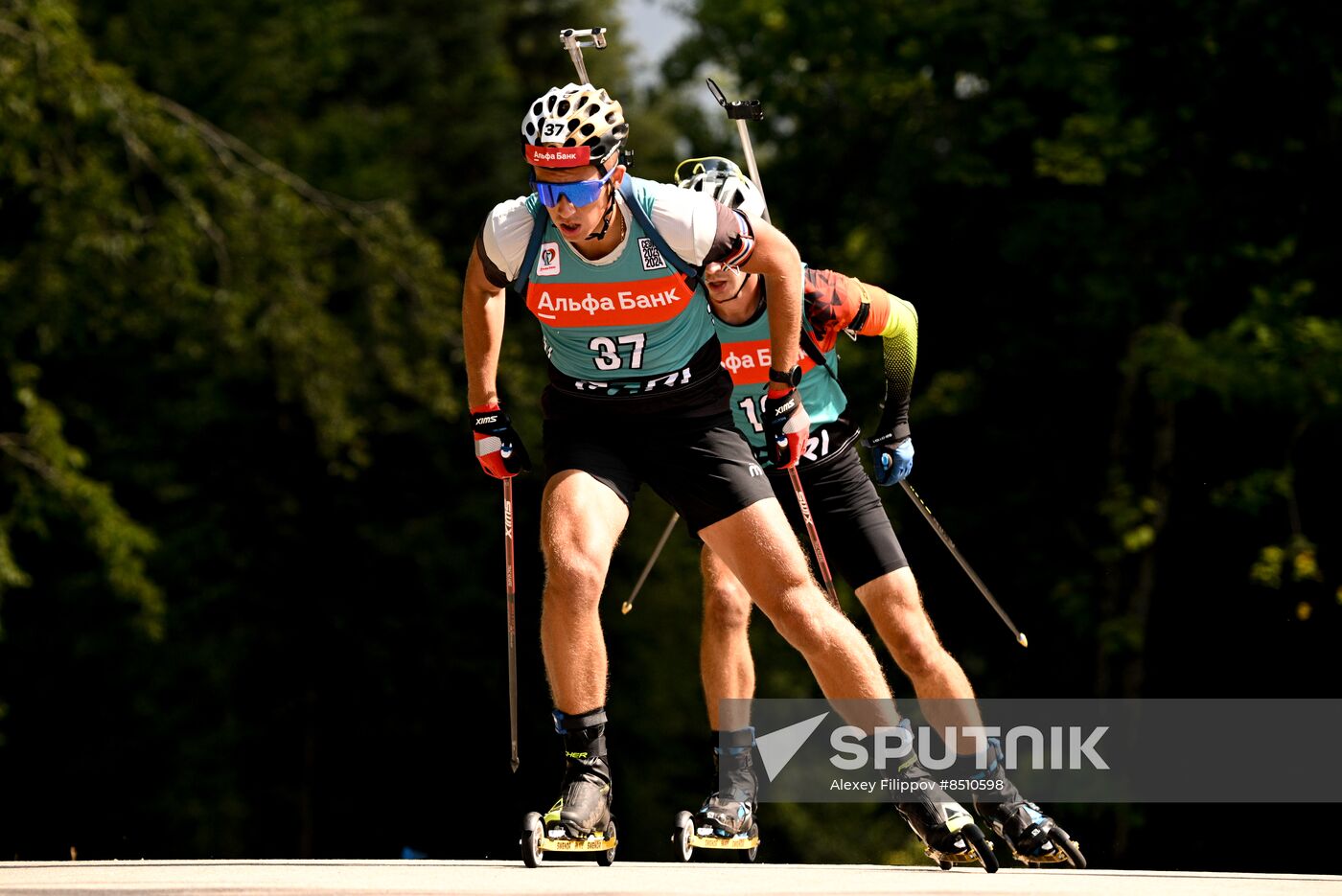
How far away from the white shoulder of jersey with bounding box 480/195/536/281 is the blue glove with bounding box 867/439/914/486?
188cm

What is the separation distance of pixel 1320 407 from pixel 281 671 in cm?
1773

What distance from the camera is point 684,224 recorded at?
625cm

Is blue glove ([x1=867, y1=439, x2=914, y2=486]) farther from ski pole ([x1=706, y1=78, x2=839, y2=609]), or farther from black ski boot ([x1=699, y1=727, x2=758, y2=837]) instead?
black ski boot ([x1=699, y1=727, x2=758, y2=837])

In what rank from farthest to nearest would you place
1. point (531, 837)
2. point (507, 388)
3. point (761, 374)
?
point (507, 388)
point (761, 374)
point (531, 837)

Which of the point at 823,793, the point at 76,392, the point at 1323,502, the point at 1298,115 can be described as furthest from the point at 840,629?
the point at 823,793

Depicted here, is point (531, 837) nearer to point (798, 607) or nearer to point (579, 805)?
point (579, 805)

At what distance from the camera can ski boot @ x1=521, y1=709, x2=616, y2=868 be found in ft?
21.0

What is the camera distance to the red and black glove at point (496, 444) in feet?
22.3

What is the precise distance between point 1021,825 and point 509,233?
2.90 meters

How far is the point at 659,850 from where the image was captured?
2923 centimetres

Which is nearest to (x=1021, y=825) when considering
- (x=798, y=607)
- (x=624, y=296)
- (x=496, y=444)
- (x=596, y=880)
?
(x=798, y=607)

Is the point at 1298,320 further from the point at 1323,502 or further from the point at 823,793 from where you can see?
the point at 823,793

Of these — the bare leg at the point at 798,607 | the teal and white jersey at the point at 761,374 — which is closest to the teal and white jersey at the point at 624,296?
the bare leg at the point at 798,607

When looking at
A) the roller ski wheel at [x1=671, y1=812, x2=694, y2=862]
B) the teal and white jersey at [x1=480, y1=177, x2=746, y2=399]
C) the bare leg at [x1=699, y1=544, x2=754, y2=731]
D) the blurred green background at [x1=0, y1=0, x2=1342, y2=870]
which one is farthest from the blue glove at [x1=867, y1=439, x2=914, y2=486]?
the blurred green background at [x1=0, y1=0, x2=1342, y2=870]
